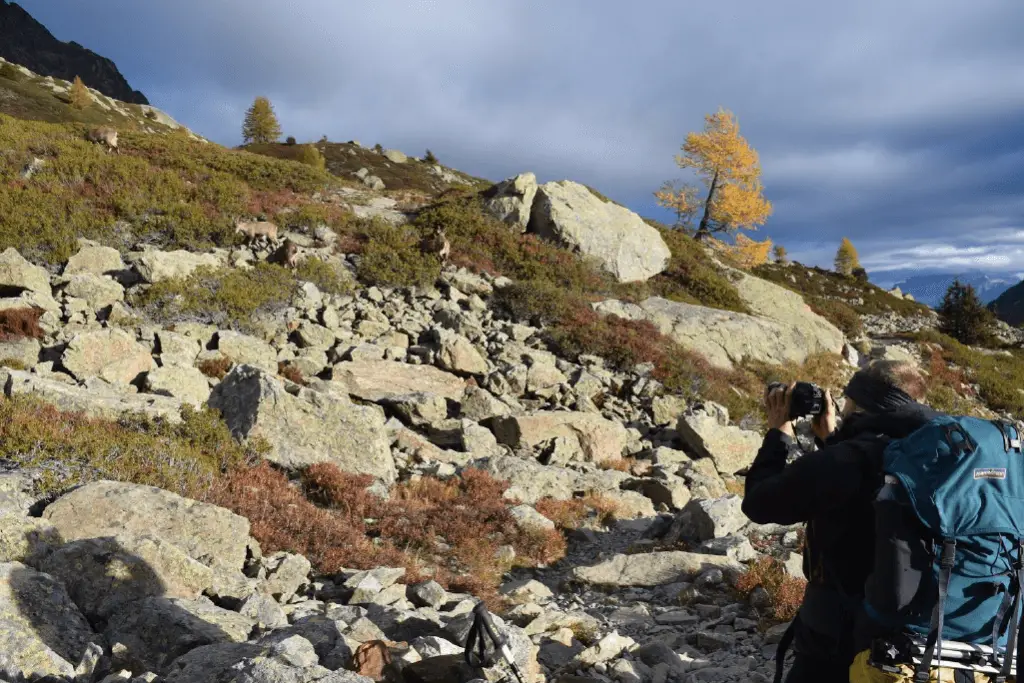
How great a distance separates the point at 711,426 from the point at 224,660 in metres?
11.0

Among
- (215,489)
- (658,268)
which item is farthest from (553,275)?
(215,489)

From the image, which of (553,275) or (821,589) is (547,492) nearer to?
(821,589)

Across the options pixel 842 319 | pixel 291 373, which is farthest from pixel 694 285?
pixel 291 373

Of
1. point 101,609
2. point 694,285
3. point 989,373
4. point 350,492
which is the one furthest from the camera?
point 989,373

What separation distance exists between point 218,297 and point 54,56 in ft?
608

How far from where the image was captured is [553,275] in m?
19.9

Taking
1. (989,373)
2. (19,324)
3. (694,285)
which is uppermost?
(694,285)

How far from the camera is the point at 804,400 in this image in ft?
11.0

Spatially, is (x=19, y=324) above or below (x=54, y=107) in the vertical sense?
below

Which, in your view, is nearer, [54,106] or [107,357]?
[107,357]

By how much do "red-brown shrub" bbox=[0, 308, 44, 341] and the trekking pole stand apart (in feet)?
31.7

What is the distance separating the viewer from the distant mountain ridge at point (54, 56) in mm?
142500

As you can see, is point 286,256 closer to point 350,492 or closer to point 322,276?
point 322,276

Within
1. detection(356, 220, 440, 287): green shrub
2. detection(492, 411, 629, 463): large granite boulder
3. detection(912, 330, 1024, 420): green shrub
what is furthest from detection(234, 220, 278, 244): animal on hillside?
detection(912, 330, 1024, 420): green shrub
